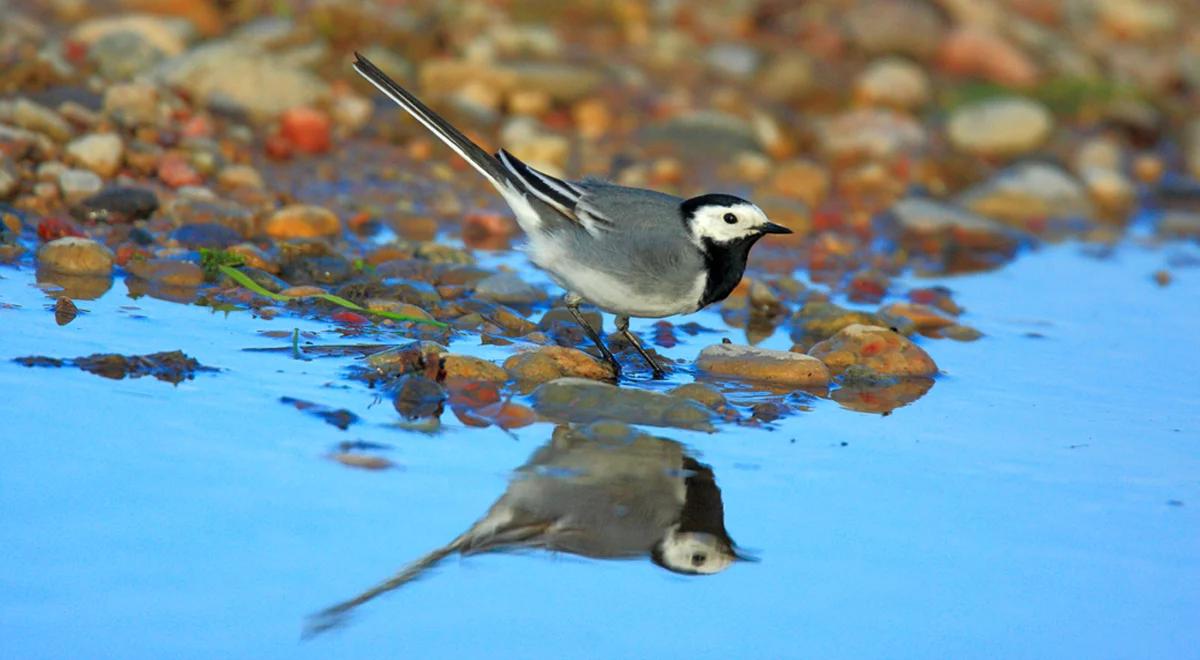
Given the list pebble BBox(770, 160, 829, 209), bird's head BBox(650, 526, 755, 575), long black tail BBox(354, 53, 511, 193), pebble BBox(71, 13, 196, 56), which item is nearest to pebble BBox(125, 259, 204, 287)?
long black tail BBox(354, 53, 511, 193)

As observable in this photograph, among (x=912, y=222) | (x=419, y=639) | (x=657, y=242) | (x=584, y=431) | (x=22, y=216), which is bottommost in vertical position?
(x=419, y=639)

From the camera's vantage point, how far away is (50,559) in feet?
11.8

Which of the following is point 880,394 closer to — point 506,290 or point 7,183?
point 506,290

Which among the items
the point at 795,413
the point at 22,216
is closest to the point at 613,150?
the point at 22,216

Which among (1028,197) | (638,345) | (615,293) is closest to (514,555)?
(615,293)

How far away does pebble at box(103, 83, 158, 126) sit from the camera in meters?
9.11

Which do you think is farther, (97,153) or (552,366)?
(97,153)

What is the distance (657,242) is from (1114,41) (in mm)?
10054

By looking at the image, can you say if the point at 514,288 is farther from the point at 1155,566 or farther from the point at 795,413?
the point at 1155,566

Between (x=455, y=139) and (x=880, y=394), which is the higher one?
(x=455, y=139)

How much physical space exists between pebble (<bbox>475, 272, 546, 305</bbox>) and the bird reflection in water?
222 centimetres

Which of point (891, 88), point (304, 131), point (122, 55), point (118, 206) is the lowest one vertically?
point (118, 206)

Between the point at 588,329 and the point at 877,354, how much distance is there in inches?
48.6

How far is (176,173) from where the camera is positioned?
27.8 feet
